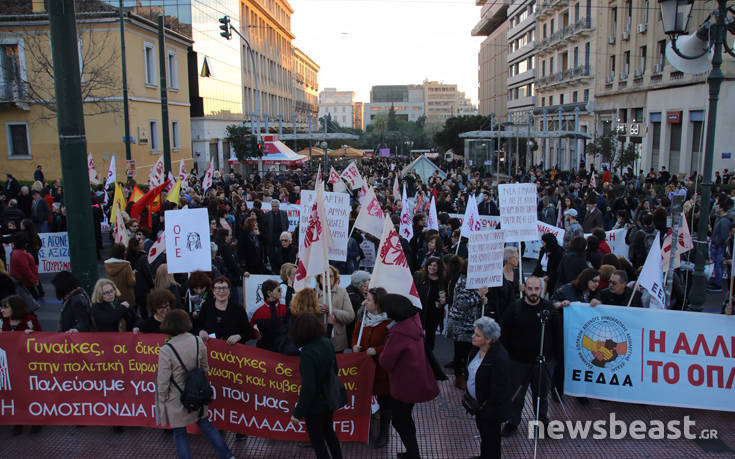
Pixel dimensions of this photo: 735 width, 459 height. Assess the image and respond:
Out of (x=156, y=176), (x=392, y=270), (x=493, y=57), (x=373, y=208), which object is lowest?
(x=392, y=270)

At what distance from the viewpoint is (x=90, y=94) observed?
1129 inches

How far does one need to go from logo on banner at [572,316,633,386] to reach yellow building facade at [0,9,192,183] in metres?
A: 25.8

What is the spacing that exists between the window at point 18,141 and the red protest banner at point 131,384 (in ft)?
92.9

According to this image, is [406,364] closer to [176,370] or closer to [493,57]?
[176,370]

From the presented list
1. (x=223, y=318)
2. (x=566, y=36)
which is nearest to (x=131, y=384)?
(x=223, y=318)

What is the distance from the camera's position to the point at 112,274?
779 cm

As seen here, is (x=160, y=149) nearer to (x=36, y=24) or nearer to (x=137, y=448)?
(x=36, y=24)

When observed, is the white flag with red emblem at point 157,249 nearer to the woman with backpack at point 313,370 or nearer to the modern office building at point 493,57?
the woman with backpack at point 313,370

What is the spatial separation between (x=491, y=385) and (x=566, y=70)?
48.2 meters

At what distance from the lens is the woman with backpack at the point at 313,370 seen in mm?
4629

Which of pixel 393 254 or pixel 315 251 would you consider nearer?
pixel 393 254

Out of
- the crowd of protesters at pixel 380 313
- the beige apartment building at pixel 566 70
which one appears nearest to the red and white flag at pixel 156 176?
the crowd of protesters at pixel 380 313

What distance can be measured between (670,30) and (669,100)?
26712 mm

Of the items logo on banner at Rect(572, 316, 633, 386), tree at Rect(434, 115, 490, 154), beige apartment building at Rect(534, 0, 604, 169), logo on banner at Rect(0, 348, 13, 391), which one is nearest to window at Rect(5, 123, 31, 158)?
logo on banner at Rect(0, 348, 13, 391)
